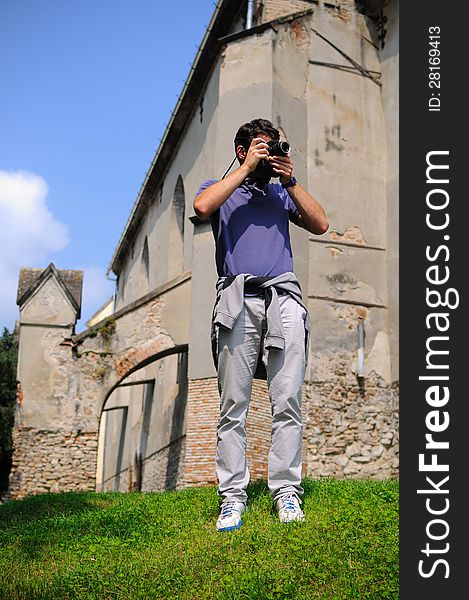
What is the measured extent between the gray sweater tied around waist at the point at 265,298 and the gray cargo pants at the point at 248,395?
2.7 inches

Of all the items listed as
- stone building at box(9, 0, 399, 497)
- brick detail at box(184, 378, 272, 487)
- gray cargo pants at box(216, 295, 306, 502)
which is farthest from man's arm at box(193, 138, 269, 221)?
stone building at box(9, 0, 399, 497)

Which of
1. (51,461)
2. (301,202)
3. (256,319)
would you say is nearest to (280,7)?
(51,461)

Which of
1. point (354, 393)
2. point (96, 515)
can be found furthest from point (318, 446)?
point (96, 515)

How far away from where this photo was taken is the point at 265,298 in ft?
22.5

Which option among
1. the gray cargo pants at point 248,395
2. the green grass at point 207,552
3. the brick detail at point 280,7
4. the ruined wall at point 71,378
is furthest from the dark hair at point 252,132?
the brick detail at point 280,7

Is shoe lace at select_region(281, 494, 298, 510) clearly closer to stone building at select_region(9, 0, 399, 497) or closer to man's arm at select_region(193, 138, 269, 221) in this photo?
man's arm at select_region(193, 138, 269, 221)

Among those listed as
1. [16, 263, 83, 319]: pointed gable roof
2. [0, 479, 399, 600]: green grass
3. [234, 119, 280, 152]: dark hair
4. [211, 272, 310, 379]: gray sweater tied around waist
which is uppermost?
[16, 263, 83, 319]: pointed gable roof

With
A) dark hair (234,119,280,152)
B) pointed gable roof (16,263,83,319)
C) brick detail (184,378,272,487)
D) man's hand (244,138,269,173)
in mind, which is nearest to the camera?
man's hand (244,138,269,173)

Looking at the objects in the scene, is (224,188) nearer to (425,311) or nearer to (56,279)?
(425,311)

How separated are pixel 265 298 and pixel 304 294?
10278 millimetres

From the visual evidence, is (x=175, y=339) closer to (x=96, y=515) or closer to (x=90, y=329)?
(x=90, y=329)

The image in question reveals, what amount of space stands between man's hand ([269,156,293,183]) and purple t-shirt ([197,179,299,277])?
0.95 feet

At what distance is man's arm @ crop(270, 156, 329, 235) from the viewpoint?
6.86m

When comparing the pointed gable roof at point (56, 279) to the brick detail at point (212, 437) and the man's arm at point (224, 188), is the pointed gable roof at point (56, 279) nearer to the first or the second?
the brick detail at point (212, 437)
